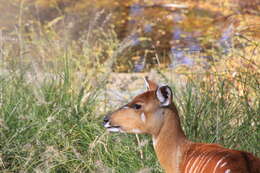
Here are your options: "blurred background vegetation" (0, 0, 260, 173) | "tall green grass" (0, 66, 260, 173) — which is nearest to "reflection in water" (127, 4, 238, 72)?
"blurred background vegetation" (0, 0, 260, 173)

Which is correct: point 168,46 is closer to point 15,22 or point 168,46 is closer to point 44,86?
point 15,22

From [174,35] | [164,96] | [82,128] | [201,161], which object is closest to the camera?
[201,161]

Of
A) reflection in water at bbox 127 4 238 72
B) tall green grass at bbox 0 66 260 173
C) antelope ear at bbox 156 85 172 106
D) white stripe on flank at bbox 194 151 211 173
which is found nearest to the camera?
white stripe on flank at bbox 194 151 211 173

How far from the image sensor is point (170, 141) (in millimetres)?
4043

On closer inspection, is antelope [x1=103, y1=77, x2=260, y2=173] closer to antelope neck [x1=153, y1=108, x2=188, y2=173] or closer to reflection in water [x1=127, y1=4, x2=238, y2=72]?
antelope neck [x1=153, y1=108, x2=188, y2=173]

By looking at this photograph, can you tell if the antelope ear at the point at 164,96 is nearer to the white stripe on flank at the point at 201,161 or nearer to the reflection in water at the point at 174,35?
the white stripe on flank at the point at 201,161

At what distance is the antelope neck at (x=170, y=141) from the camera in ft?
13.2

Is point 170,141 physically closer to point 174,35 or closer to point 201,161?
point 201,161

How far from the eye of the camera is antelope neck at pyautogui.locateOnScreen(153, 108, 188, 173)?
159 inches

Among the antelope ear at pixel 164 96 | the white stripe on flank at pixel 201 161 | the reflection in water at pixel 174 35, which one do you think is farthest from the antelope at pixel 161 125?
the reflection in water at pixel 174 35

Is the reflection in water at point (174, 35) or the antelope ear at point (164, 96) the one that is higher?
the antelope ear at point (164, 96)

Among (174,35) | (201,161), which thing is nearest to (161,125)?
(201,161)

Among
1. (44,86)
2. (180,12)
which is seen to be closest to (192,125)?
(44,86)

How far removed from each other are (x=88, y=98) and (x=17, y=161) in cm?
98
